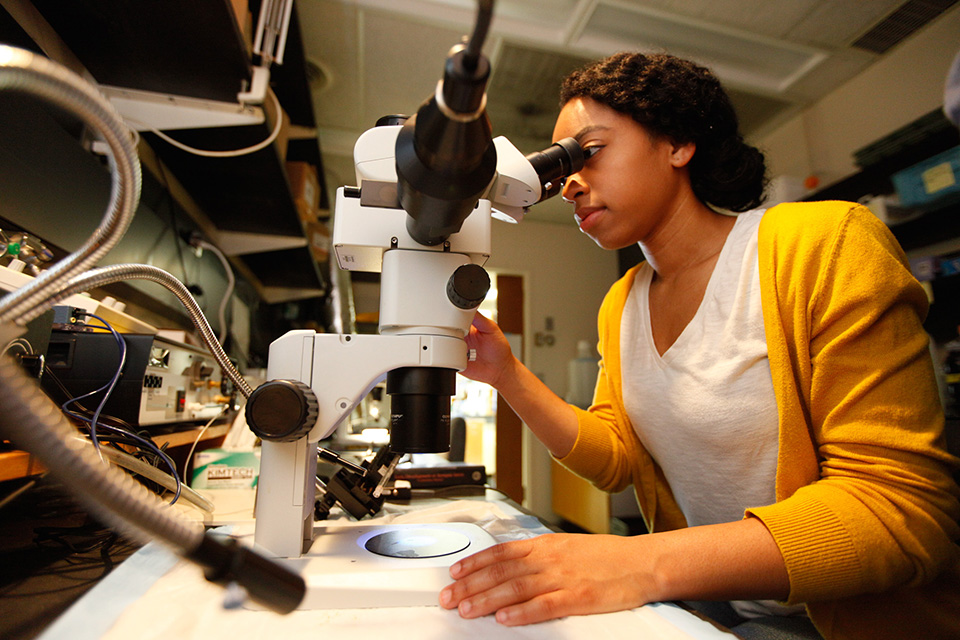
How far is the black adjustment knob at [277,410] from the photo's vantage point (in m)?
0.42

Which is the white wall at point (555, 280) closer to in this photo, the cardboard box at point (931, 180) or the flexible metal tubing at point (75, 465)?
the cardboard box at point (931, 180)

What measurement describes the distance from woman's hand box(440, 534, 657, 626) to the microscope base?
0.09 ft

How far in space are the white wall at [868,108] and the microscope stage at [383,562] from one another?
6.75 ft

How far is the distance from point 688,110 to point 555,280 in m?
2.81

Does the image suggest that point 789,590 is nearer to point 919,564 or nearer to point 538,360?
point 919,564

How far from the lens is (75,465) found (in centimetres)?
17

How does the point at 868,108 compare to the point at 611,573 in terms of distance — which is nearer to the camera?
the point at 611,573

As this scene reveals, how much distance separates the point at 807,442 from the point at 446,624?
1.82 feet

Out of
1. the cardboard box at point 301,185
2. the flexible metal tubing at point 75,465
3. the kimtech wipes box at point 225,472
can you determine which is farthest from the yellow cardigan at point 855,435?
the cardboard box at point 301,185

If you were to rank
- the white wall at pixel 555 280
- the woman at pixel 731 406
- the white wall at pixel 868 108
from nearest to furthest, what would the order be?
the woman at pixel 731 406 < the white wall at pixel 868 108 < the white wall at pixel 555 280

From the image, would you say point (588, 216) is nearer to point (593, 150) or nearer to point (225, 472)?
point (593, 150)

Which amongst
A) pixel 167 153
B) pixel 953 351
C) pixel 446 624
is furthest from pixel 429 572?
pixel 953 351

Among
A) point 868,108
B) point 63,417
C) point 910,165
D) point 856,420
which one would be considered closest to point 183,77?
point 63,417

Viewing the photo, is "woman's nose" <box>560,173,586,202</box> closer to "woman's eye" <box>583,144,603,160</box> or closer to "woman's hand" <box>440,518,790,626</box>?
"woman's eye" <box>583,144,603,160</box>
